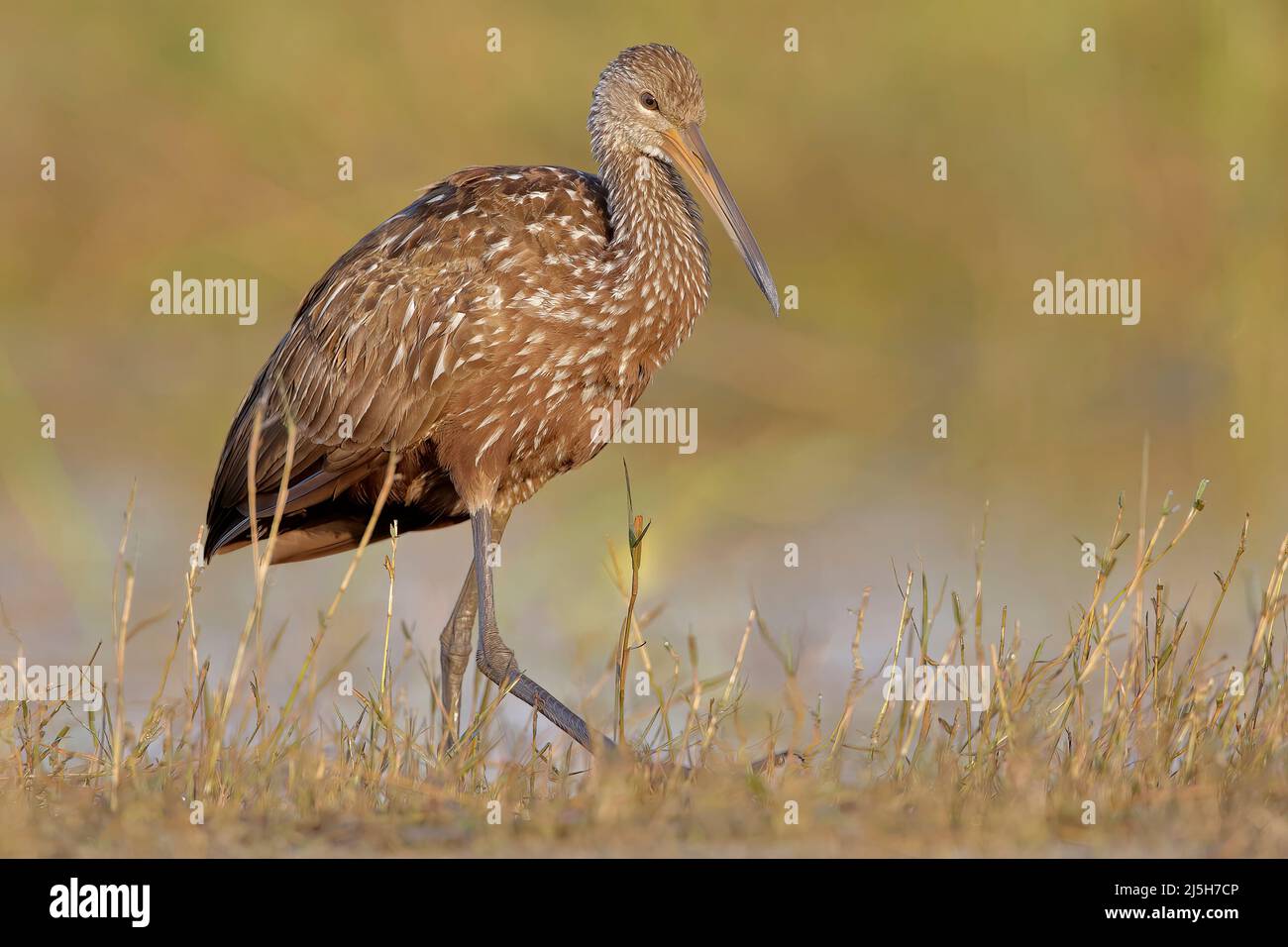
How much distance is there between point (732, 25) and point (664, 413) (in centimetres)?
260

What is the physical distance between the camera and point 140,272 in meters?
10.0

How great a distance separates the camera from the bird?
512 cm

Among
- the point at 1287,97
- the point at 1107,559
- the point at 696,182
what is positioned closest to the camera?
the point at 1107,559

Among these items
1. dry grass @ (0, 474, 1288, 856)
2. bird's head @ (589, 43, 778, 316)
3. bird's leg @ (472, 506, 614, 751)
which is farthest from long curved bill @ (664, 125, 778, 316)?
dry grass @ (0, 474, 1288, 856)

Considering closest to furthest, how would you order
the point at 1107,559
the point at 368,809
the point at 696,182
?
the point at 368,809 < the point at 1107,559 < the point at 696,182

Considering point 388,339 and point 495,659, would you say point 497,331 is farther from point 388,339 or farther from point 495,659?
point 495,659

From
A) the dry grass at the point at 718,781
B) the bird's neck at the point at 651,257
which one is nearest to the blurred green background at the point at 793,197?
the bird's neck at the point at 651,257

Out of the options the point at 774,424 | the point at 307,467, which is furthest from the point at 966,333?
the point at 307,467

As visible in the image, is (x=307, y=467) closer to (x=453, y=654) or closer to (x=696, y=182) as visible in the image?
(x=453, y=654)

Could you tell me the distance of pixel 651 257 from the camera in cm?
524

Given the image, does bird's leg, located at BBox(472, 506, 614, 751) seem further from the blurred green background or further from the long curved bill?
the blurred green background

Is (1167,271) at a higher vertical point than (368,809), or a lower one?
higher

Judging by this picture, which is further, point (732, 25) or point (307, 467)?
point (732, 25)

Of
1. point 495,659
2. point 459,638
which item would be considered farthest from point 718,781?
point 459,638
